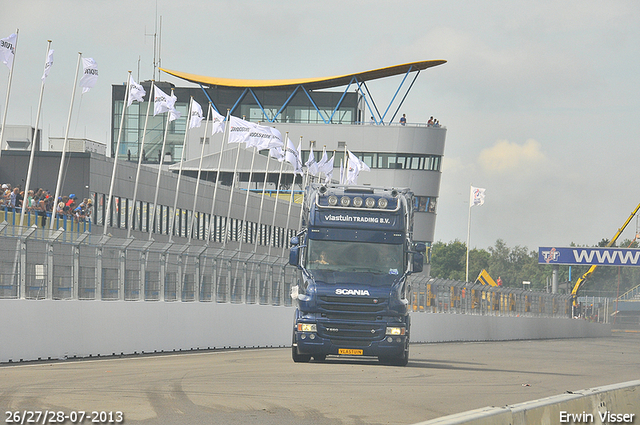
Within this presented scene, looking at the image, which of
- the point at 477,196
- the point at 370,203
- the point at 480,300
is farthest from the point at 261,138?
the point at 477,196

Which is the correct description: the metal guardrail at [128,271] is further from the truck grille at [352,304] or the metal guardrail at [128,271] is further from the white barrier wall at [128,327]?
the truck grille at [352,304]

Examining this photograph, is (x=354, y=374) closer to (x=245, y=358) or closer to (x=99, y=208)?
(x=245, y=358)

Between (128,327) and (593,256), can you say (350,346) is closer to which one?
(128,327)

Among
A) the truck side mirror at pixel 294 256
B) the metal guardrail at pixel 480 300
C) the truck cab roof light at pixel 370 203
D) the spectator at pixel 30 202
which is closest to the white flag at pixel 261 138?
the metal guardrail at pixel 480 300

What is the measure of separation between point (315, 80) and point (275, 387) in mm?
81727

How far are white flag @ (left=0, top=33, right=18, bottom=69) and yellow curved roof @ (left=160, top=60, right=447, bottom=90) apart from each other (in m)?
63.4

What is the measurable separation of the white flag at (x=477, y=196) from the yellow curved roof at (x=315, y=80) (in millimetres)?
14144

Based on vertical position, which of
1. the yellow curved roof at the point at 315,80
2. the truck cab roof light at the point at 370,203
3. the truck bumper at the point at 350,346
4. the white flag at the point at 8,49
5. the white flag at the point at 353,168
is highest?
the yellow curved roof at the point at 315,80

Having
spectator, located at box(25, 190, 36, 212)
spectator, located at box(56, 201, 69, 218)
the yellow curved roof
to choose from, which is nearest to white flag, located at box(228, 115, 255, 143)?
spectator, located at box(56, 201, 69, 218)

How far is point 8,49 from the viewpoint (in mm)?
29641

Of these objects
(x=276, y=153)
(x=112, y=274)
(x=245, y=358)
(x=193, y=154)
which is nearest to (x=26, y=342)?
(x=112, y=274)

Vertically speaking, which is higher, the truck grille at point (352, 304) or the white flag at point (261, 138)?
the white flag at point (261, 138)

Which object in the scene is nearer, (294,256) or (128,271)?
(294,256)

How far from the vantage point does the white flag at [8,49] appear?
29391 millimetres
